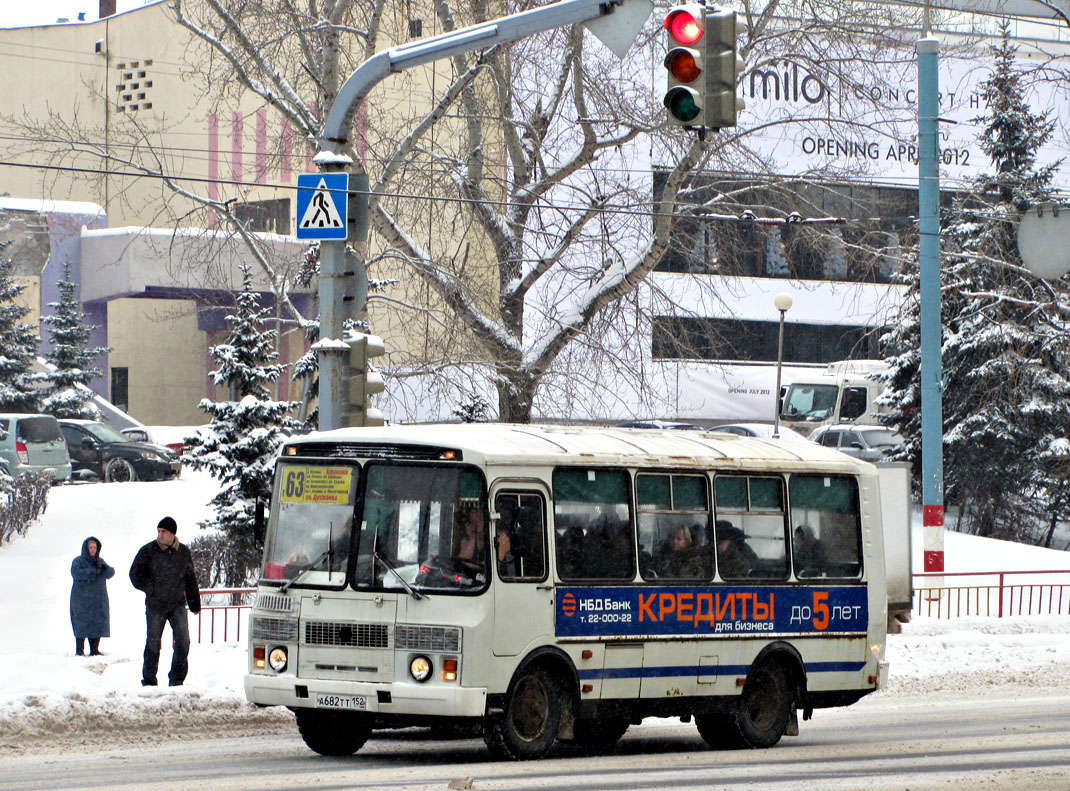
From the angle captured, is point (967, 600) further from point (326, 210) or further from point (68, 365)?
point (68, 365)

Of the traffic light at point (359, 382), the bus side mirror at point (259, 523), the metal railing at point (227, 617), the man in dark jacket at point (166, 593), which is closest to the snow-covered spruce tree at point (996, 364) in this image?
the metal railing at point (227, 617)

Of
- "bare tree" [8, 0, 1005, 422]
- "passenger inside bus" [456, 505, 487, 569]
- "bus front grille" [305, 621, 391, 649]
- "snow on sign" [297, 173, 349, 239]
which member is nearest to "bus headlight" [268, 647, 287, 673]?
"bus front grille" [305, 621, 391, 649]

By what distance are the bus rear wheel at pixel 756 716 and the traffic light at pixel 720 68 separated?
4.80m

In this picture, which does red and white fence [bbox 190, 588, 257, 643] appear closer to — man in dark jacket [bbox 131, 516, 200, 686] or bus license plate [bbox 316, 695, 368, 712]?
man in dark jacket [bbox 131, 516, 200, 686]

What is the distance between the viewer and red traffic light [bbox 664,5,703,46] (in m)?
10.9

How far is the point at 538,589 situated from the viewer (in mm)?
11406

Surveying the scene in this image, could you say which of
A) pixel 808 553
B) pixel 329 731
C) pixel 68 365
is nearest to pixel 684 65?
pixel 808 553

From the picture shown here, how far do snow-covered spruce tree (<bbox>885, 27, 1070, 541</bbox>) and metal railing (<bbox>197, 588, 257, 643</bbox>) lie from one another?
66.0 feet

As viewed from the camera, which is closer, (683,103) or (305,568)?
(683,103)

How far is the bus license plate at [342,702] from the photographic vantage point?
1083cm

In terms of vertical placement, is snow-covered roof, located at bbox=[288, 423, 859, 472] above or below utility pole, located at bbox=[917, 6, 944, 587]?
below

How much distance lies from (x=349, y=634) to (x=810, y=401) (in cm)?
3475

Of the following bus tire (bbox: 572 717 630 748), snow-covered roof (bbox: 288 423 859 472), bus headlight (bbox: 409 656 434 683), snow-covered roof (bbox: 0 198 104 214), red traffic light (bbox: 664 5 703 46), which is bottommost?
bus tire (bbox: 572 717 630 748)

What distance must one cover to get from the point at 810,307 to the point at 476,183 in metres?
33.3
